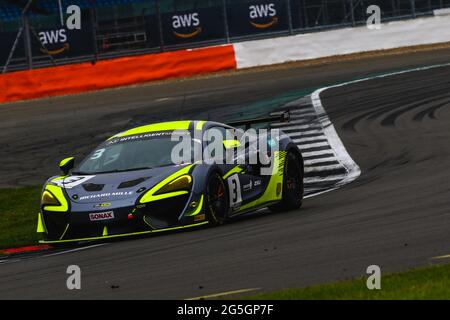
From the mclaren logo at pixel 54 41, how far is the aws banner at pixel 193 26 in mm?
2924

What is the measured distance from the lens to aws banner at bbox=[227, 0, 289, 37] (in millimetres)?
33312

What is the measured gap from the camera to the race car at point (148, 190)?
37.9ft

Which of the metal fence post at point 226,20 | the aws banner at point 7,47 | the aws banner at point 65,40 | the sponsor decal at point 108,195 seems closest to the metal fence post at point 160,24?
the metal fence post at point 226,20

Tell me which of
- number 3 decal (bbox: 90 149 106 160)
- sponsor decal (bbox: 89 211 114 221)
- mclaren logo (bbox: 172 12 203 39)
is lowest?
sponsor decal (bbox: 89 211 114 221)

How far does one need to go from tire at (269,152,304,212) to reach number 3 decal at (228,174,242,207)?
1.05 m

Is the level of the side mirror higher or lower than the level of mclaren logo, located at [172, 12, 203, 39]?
lower

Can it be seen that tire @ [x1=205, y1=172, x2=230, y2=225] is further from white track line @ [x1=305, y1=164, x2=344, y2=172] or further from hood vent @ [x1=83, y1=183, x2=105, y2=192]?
white track line @ [x1=305, y1=164, x2=344, y2=172]

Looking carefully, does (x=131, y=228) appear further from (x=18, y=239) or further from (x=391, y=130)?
(x=391, y=130)

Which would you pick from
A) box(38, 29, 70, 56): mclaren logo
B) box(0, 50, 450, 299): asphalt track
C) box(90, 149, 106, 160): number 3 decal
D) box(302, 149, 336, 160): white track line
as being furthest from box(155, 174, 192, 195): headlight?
box(38, 29, 70, 56): mclaren logo

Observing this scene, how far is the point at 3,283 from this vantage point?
31.3ft

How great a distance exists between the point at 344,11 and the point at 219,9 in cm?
365

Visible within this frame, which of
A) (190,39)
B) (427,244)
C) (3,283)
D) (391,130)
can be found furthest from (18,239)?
(190,39)

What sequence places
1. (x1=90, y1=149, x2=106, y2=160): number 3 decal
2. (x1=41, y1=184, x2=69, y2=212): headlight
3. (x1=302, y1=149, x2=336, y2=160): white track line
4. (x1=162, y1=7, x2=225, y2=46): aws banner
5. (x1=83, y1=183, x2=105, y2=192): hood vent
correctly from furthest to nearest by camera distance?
(x1=162, y1=7, x2=225, y2=46): aws banner
(x1=302, y1=149, x2=336, y2=160): white track line
(x1=90, y1=149, x2=106, y2=160): number 3 decal
(x1=83, y1=183, x2=105, y2=192): hood vent
(x1=41, y1=184, x2=69, y2=212): headlight

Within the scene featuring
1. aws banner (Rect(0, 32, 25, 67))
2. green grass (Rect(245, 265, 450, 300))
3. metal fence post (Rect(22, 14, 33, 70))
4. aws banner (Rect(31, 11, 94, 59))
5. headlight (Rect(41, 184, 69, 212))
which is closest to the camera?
green grass (Rect(245, 265, 450, 300))
